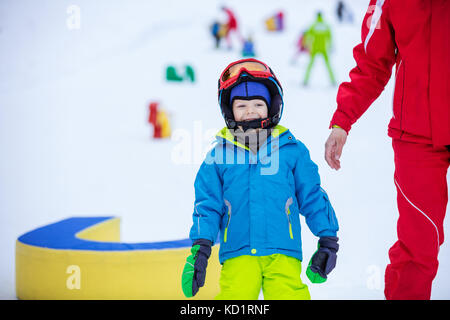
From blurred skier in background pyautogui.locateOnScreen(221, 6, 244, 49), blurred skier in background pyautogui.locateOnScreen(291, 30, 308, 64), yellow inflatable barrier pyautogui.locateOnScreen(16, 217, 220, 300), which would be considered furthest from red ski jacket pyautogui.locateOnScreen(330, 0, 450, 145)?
blurred skier in background pyautogui.locateOnScreen(221, 6, 244, 49)

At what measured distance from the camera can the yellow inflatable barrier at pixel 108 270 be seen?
2.73m

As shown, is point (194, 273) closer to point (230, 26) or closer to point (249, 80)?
point (249, 80)

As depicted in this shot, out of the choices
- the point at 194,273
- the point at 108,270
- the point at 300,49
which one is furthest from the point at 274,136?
the point at 300,49

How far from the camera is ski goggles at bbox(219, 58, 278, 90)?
2.04 meters

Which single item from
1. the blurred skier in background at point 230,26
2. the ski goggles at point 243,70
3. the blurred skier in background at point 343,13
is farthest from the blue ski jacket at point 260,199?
the blurred skier in background at point 343,13

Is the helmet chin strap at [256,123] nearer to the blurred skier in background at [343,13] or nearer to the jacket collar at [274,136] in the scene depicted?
the jacket collar at [274,136]

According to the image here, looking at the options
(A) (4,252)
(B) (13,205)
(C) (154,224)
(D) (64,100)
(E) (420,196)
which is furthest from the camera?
(D) (64,100)

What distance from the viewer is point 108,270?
107 inches

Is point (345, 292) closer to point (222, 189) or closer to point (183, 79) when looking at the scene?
point (222, 189)

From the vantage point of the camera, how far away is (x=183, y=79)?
10.9m

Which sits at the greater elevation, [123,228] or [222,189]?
[222,189]

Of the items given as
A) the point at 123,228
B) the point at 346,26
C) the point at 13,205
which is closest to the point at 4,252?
the point at 123,228
